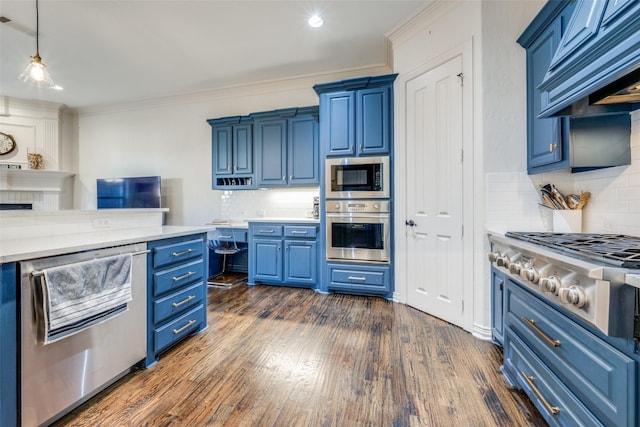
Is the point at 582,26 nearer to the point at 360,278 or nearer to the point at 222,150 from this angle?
the point at 360,278

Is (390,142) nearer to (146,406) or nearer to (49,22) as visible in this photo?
(146,406)

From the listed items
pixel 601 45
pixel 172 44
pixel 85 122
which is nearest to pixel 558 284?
pixel 601 45

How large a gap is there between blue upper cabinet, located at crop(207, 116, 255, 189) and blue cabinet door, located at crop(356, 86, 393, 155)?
70.3 inches

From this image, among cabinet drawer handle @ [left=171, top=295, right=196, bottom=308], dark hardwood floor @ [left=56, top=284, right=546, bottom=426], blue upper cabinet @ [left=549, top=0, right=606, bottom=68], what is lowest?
dark hardwood floor @ [left=56, top=284, right=546, bottom=426]

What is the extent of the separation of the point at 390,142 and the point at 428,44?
995 millimetres

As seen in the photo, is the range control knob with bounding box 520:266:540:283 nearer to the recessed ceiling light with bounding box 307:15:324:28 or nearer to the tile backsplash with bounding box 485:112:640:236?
the tile backsplash with bounding box 485:112:640:236

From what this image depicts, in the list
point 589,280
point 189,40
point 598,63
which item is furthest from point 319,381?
point 189,40

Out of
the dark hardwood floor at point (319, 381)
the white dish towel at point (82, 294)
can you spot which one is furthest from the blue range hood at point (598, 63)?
the white dish towel at point (82, 294)

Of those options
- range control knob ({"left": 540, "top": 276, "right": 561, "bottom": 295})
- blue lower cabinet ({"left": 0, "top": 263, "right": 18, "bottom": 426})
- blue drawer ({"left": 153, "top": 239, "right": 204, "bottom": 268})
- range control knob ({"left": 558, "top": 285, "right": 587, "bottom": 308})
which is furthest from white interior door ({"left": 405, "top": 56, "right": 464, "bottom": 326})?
blue lower cabinet ({"left": 0, "top": 263, "right": 18, "bottom": 426})

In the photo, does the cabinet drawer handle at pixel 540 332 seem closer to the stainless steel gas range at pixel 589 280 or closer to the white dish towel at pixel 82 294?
the stainless steel gas range at pixel 589 280

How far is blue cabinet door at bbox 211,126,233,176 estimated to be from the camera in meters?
4.21

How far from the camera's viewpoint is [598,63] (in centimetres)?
103

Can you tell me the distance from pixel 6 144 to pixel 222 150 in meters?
4.35

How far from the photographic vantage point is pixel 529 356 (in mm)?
1346
